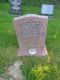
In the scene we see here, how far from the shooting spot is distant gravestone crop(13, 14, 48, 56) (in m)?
9.04

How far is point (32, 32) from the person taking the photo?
357 inches

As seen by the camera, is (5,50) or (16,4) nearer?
(5,50)

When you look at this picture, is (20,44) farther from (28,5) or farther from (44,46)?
(28,5)

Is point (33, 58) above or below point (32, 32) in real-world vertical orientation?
below

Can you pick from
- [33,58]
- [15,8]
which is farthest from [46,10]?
[33,58]

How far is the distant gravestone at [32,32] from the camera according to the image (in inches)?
356

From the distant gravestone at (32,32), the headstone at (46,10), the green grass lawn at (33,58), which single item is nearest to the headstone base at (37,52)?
the distant gravestone at (32,32)

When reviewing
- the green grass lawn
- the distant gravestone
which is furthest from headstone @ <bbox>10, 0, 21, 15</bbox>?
the distant gravestone

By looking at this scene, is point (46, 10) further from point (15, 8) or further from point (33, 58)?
point (33, 58)

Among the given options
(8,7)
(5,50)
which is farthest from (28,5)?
(5,50)

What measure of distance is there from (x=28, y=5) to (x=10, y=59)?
4.90m

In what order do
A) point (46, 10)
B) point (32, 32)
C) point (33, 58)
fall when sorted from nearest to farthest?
point (33, 58)
point (32, 32)
point (46, 10)

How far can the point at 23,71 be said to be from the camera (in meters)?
8.58

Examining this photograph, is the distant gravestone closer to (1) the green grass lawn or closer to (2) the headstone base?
(2) the headstone base
